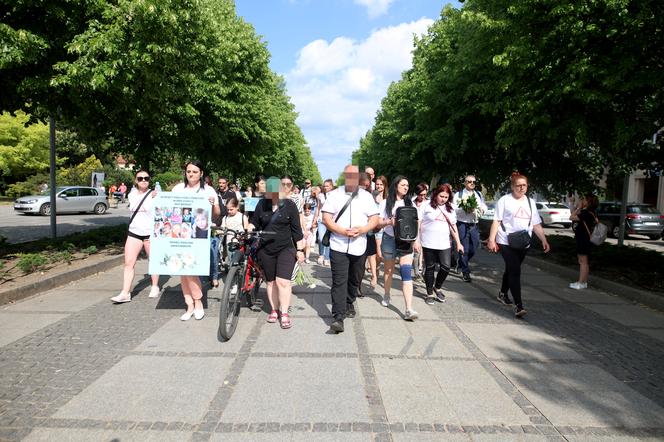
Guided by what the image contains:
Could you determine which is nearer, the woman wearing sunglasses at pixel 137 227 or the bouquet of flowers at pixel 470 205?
the woman wearing sunglasses at pixel 137 227

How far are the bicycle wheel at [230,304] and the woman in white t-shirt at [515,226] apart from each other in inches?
137

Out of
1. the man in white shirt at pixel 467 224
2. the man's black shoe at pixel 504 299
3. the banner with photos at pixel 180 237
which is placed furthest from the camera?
the man in white shirt at pixel 467 224

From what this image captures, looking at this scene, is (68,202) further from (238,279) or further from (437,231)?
(437,231)

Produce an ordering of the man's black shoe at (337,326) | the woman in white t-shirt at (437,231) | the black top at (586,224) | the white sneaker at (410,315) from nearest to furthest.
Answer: the man's black shoe at (337,326)
the white sneaker at (410,315)
the woman in white t-shirt at (437,231)
the black top at (586,224)

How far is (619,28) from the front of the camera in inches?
288

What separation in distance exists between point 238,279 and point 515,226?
149 inches

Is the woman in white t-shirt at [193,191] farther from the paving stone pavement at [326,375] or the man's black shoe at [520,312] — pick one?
the man's black shoe at [520,312]

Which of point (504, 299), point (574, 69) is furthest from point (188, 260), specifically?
point (574, 69)

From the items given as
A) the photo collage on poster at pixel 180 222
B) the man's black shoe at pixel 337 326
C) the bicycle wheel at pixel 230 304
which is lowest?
the man's black shoe at pixel 337 326

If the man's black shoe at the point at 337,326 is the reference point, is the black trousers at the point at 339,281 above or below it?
above

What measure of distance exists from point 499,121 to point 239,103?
9.86 m

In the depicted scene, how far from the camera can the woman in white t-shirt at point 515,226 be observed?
6152 millimetres

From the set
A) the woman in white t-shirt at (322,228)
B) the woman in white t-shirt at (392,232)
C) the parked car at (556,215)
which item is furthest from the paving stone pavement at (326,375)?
the parked car at (556,215)

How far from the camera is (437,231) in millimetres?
6621
